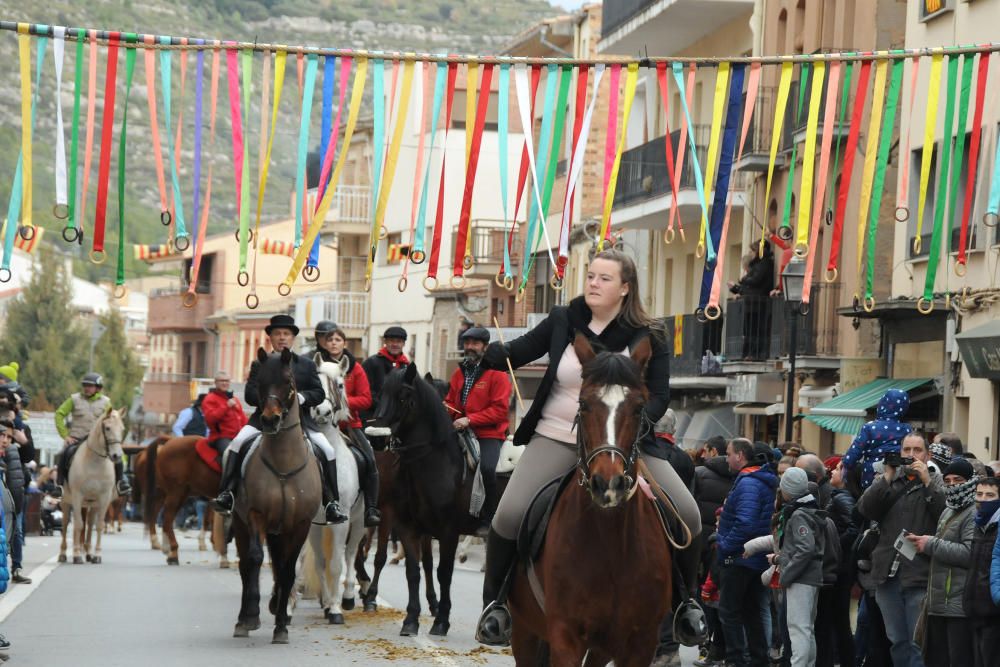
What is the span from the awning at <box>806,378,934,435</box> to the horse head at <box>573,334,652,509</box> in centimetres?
1710

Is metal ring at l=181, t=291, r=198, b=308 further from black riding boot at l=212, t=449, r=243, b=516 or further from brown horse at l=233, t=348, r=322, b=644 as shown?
black riding boot at l=212, t=449, r=243, b=516

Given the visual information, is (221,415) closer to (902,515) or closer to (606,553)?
(902,515)

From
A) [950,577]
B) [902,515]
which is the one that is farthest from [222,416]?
[950,577]

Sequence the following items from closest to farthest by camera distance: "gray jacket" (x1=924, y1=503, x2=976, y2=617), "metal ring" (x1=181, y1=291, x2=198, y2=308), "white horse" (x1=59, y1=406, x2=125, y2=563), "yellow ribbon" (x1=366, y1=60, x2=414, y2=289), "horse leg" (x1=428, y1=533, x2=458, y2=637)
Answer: "gray jacket" (x1=924, y1=503, x2=976, y2=617) < "metal ring" (x1=181, y1=291, x2=198, y2=308) < "yellow ribbon" (x1=366, y1=60, x2=414, y2=289) < "horse leg" (x1=428, y1=533, x2=458, y2=637) < "white horse" (x1=59, y1=406, x2=125, y2=563)

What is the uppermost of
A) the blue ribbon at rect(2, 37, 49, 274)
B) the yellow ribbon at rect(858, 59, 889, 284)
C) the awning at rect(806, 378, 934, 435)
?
the yellow ribbon at rect(858, 59, 889, 284)

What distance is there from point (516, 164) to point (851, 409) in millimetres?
40137

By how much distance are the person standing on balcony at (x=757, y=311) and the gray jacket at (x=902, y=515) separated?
1875cm

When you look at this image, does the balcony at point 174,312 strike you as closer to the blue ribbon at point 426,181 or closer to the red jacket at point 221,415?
the red jacket at point 221,415

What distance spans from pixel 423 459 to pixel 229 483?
1873 millimetres

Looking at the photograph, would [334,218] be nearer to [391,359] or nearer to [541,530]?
[391,359]

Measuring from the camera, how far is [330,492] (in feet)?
54.2

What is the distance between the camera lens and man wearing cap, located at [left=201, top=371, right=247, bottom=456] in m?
24.0

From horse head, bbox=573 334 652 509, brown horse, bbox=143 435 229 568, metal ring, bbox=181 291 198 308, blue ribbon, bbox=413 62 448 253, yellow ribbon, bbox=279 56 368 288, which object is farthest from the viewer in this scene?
brown horse, bbox=143 435 229 568

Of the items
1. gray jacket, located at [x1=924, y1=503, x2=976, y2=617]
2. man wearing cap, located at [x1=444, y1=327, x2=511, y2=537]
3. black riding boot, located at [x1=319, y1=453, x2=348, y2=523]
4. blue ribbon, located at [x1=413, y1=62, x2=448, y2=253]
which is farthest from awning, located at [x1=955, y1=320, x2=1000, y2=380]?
gray jacket, located at [x1=924, y1=503, x2=976, y2=617]
